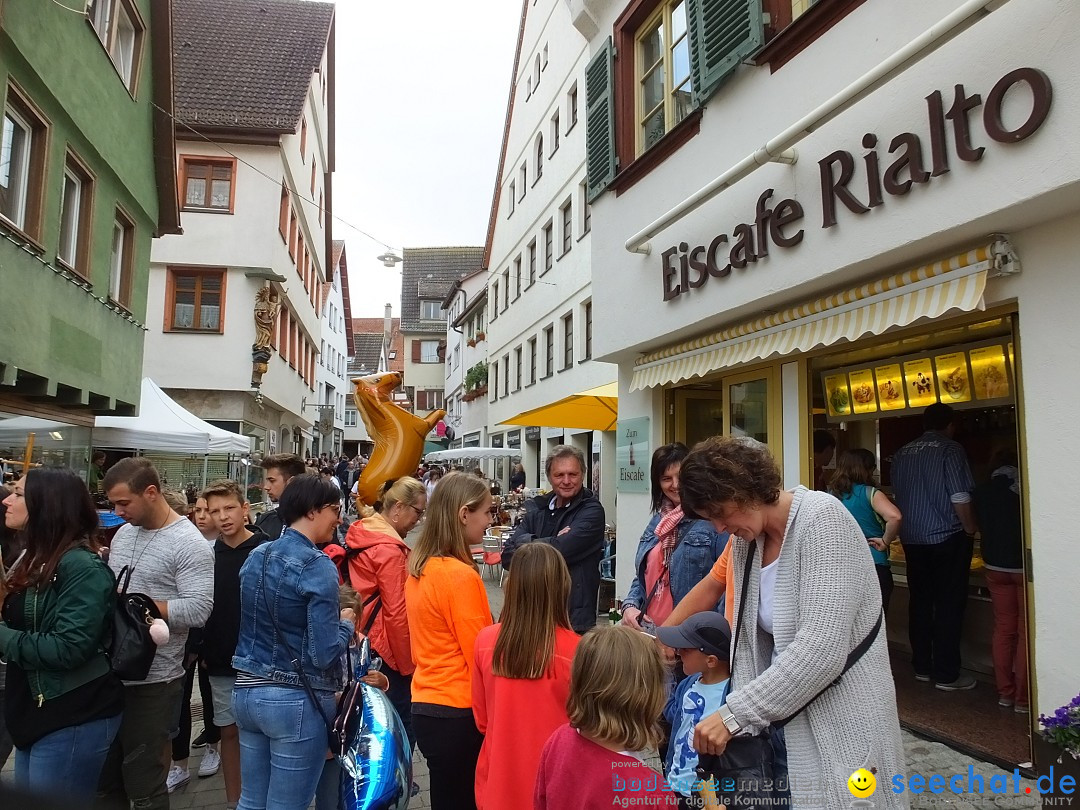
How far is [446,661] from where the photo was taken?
2.79 m

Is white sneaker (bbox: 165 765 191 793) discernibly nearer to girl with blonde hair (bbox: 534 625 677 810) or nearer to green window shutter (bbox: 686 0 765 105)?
girl with blonde hair (bbox: 534 625 677 810)

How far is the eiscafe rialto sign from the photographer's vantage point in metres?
3.76

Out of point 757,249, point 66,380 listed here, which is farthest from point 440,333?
point 757,249

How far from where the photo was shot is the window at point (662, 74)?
7359 millimetres

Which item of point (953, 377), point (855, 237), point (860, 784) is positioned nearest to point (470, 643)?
point (860, 784)

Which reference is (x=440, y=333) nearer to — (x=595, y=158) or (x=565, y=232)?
(x=565, y=232)

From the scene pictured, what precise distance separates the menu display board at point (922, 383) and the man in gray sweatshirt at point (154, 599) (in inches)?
216

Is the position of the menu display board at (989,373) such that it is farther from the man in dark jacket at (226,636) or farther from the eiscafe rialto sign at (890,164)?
the man in dark jacket at (226,636)

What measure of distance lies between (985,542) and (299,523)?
15.0 feet

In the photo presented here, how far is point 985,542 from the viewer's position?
5082mm

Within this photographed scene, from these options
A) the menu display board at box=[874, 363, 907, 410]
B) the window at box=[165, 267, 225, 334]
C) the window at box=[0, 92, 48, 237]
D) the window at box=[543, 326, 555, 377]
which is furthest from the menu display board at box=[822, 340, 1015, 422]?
the window at box=[165, 267, 225, 334]

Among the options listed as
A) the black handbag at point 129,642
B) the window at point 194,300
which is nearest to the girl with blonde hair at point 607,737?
the black handbag at point 129,642

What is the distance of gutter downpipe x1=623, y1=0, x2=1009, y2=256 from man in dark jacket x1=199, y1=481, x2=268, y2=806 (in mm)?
4134

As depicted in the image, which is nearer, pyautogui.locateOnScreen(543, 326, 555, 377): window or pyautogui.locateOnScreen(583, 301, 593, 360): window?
pyautogui.locateOnScreen(583, 301, 593, 360): window
